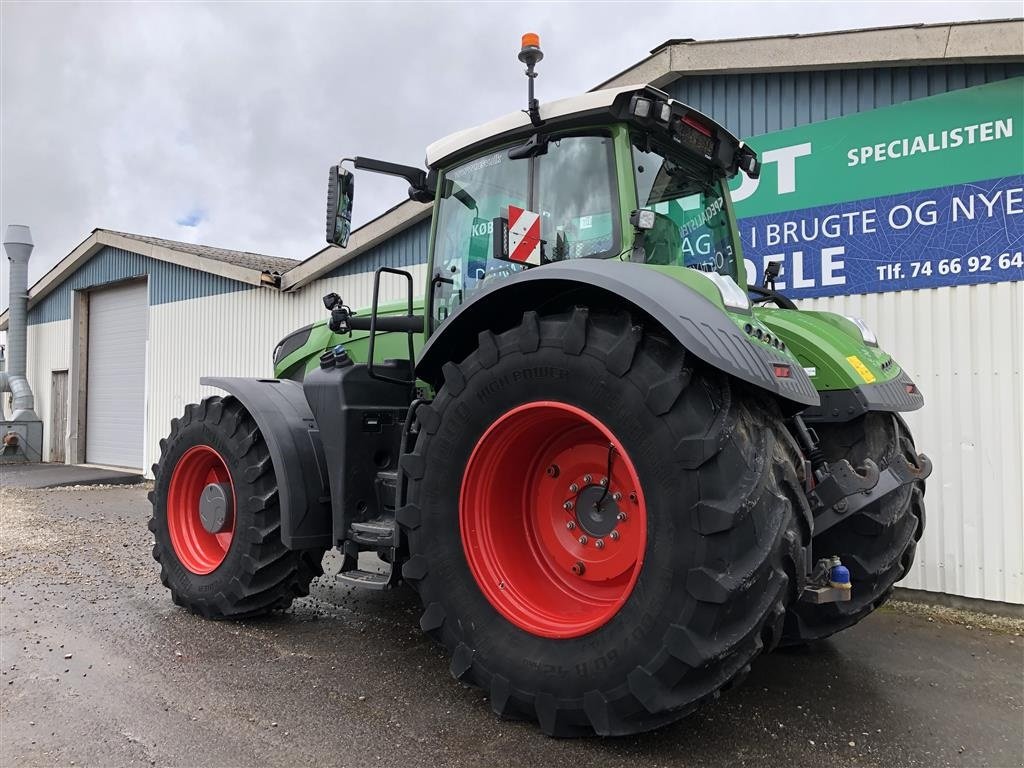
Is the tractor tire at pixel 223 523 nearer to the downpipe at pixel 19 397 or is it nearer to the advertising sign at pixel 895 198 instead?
the advertising sign at pixel 895 198

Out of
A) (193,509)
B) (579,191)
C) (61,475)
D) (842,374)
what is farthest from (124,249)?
(842,374)

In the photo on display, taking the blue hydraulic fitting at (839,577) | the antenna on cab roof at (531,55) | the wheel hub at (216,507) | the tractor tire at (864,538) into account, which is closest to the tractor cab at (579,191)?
the antenna on cab roof at (531,55)

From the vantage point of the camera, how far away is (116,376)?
15.0 meters

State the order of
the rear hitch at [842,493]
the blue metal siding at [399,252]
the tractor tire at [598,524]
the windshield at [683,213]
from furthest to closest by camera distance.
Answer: the blue metal siding at [399,252]
the windshield at [683,213]
the rear hitch at [842,493]
the tractor tire at [598,524]

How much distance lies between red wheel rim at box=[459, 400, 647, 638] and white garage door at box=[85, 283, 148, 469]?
1318cm

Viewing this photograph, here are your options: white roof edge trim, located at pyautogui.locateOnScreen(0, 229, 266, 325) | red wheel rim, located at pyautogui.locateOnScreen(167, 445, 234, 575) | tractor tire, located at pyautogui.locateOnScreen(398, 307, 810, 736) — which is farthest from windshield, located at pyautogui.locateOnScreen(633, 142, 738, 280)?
white roof edge trim, located at pyautogui.locateOnScreen(0, 229, 266, 325)

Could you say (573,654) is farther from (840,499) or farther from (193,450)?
(193,450)

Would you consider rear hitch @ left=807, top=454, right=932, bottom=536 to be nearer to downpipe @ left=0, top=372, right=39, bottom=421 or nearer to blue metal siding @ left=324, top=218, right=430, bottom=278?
blue metal siding @ left=324, top=218, right=430, bottom=278

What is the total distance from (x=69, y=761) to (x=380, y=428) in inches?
75.6

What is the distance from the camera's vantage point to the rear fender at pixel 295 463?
3859mm

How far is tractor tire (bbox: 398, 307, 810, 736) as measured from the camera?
2.35m

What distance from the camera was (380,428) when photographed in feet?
12.8

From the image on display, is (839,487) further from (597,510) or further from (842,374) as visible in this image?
(597,510)

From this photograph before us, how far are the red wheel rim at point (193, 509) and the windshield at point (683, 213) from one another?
3028 mm
